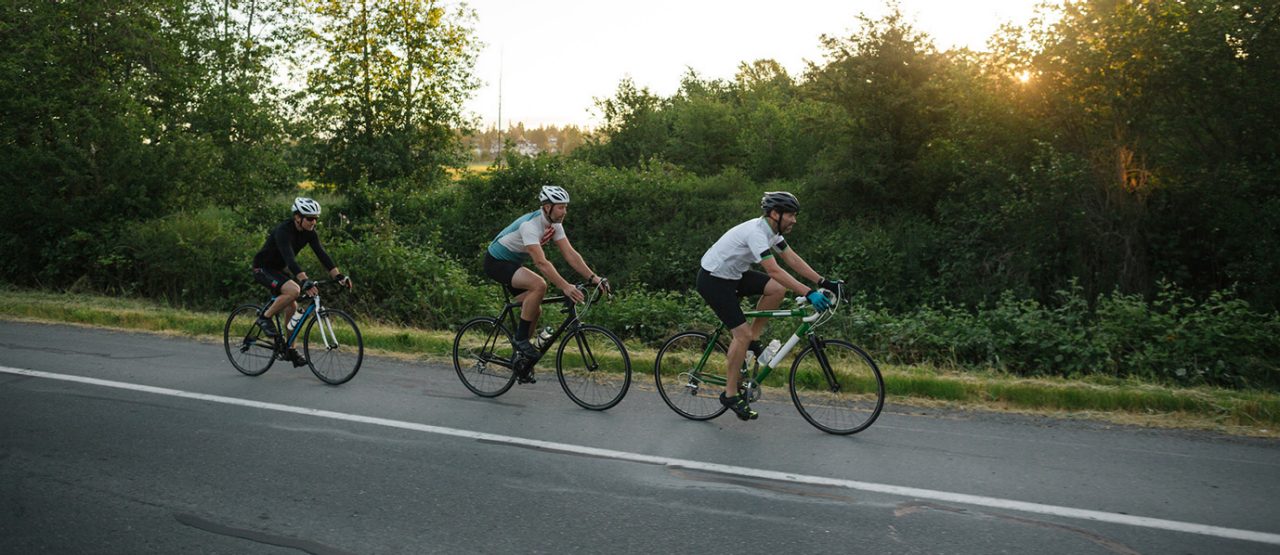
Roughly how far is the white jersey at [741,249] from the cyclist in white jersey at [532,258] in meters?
1.04

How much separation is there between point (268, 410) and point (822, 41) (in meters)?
29.8

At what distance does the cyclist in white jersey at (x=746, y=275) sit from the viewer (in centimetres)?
701

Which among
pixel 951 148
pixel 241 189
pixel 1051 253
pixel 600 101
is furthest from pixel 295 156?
pixel 1051 253

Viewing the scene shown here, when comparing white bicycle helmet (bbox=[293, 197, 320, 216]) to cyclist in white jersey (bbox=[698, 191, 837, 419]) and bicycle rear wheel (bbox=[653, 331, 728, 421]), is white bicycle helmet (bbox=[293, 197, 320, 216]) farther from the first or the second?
cyclist in white jersey (bbox=[698, 191, 837, 419])

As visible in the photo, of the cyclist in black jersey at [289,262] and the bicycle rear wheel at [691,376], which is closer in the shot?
the bicycle rear wheel at [691,376]

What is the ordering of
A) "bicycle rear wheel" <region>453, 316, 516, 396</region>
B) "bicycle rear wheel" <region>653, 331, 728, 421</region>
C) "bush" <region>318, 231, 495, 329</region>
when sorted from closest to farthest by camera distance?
"bicycle rear wheel" <region>653, 331, 728, 421</region>, "bicycle rear wheel" <region>453, 316, 516, 396</region>, "bush" <region>318, 231, 495, 329</region>

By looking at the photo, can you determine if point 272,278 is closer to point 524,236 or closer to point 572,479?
point 524,236

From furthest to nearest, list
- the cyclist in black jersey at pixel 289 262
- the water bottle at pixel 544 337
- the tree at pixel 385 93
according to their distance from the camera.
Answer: the tree at pixel 385 93 → the cyclist in black jersey at pixel 289 262 → the water bottle at pixel 544 337

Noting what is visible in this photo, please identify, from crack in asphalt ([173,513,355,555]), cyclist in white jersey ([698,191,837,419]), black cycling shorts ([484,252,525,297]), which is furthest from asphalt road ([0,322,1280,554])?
black cycling shorts ([484,252,525,297])

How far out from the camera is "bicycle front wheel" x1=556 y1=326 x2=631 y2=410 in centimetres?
782

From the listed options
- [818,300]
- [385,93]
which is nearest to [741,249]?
[818,300]

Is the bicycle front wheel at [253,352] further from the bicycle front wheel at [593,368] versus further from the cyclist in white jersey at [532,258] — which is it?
the bicycle front wheel at [593,368]

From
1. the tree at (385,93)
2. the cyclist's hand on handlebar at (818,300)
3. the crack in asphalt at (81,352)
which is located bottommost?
the crack in asphalt at (81,352)

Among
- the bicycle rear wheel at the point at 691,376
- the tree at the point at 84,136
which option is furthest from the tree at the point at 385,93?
the bicycle rear wheel at the point at 691,376
